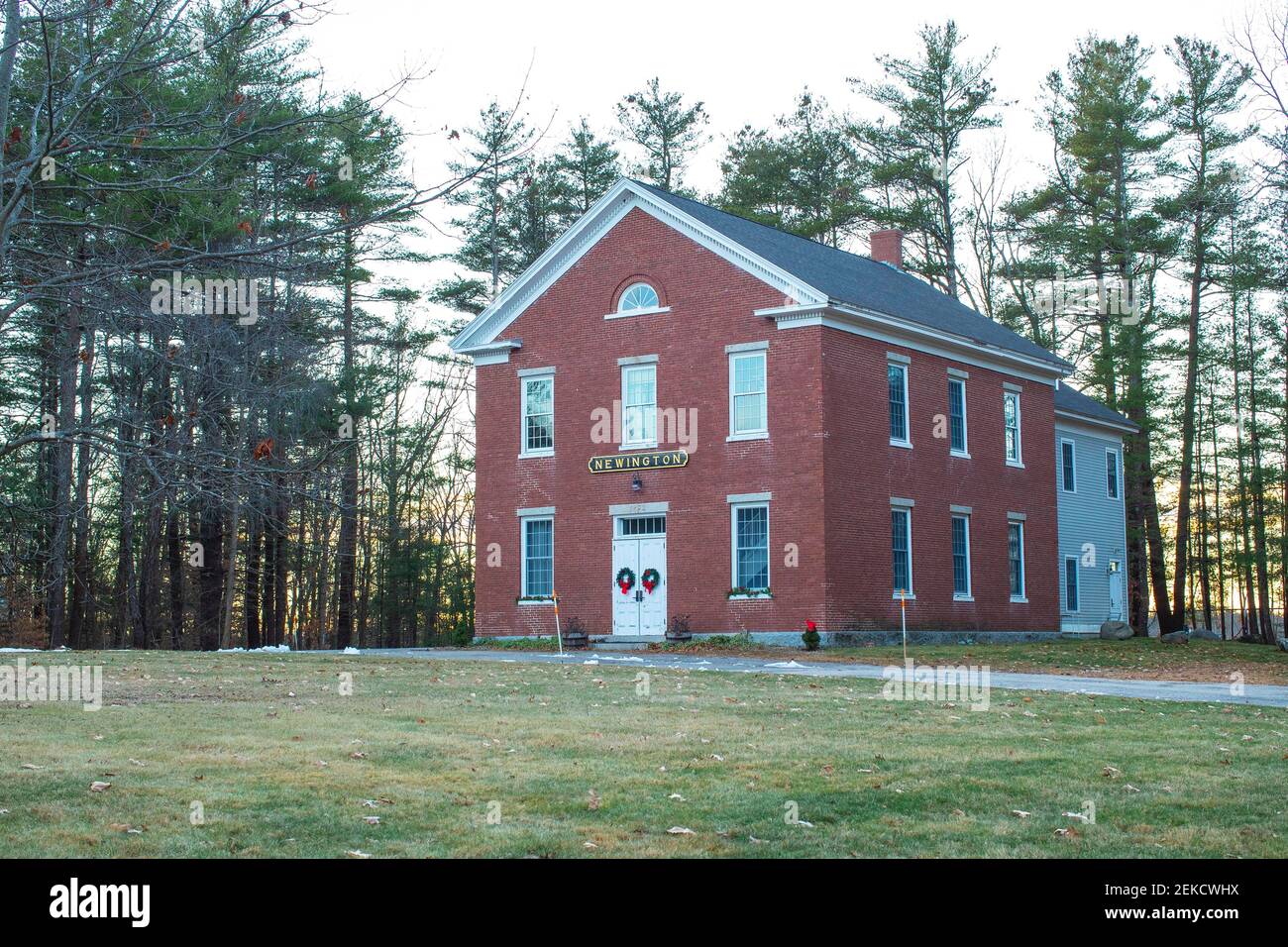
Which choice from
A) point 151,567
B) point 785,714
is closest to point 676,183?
point 151,567

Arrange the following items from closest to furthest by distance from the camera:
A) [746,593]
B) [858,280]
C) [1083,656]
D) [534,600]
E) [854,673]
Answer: [854,673] < [1083,656] < [746,593] < [534,600] < [858,280]

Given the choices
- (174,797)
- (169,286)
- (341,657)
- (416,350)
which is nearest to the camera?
(174,797)

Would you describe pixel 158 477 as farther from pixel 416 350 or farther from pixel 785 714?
pixel 416 350

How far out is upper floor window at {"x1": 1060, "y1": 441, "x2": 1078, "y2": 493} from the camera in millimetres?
42469

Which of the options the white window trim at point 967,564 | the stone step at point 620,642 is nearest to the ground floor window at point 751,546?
the stone step at point 620,642

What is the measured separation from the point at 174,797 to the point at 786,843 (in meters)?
3.83

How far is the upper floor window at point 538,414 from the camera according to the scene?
3362cm

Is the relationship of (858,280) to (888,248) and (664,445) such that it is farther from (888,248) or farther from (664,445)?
(888,248)

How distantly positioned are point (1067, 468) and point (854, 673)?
2350cm

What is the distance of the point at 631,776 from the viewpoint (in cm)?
970

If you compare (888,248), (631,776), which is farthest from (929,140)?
(631,776)

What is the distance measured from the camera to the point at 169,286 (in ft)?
33.5

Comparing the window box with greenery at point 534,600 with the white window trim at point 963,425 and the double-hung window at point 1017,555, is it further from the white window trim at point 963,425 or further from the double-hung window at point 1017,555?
the double-hung window at point 1017,555

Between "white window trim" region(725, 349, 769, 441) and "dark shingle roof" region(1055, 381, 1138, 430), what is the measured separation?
14059mm
